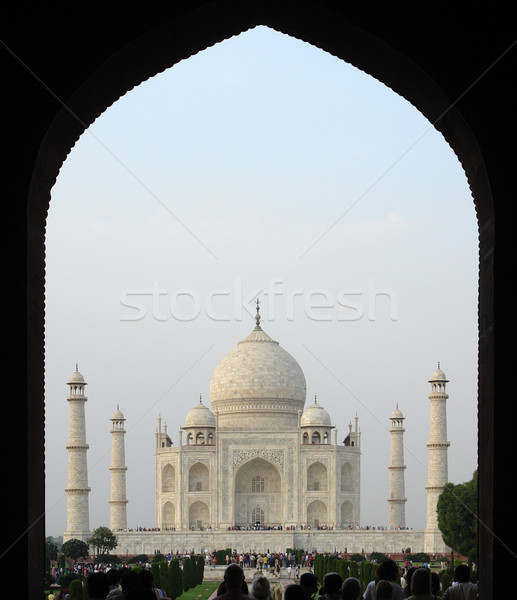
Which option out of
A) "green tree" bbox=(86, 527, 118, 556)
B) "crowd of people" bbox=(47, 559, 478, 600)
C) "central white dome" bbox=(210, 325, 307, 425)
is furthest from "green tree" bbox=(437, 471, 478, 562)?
"crowd of people" bbox=(47, 559, 478, 600)

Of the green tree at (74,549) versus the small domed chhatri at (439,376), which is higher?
the small domed chhatri at (439,376)

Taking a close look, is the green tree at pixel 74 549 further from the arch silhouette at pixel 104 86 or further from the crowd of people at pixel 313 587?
the arch silhouette at pixel 104 86

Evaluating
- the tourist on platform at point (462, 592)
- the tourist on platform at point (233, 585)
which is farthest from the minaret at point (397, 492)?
the tourist on platform at point (233, 585)

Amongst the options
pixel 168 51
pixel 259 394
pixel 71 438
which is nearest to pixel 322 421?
pixel 259 394

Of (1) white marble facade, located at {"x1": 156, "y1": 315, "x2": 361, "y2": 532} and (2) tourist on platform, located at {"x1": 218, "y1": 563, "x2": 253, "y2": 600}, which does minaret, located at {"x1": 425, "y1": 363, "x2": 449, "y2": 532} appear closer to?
(1) white marble facade, located at {"x1": 156, "y1": 315, "x2": 361, "y2": 532}

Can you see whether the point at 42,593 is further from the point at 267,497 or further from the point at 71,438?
the point at 267,497
